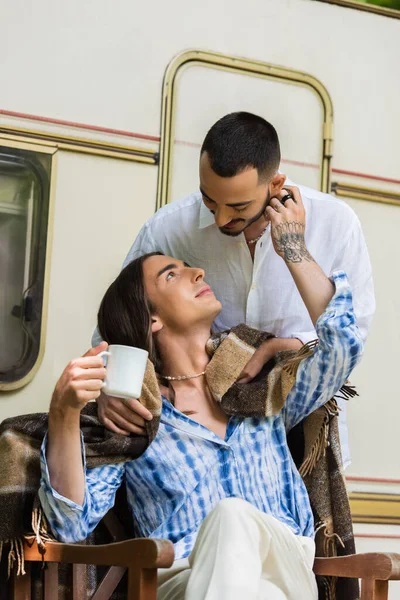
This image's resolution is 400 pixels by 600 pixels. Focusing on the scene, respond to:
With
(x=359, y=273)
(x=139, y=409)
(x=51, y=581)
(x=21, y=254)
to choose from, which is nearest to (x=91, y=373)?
(x=139, y=409)

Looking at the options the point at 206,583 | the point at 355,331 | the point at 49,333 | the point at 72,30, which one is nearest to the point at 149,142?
the point at 72,30

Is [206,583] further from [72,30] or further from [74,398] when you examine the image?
[72,30]

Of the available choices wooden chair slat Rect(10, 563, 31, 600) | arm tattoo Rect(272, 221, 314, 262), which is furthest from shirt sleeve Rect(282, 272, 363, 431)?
wooden chair slat Rect(10, 563, 31, 600)

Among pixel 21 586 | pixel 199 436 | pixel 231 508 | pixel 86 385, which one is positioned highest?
pixel 86 385

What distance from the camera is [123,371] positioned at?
2.01 meters

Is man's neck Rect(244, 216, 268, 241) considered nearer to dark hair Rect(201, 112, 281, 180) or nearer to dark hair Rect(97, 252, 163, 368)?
dark hair Rect(201, 112, 281, 180)

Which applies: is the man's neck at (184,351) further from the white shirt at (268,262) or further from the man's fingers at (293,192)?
the man's fingers at (293,192)

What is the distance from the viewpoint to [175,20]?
3.69 metres

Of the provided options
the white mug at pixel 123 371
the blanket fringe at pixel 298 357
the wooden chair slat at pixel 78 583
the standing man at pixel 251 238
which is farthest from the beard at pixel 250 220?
the wooden chair slat at pixel 78 583

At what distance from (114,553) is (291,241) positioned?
878 millimetres

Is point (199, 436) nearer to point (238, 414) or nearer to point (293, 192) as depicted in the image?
point (238, 414)

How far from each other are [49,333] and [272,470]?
1233 millimetres

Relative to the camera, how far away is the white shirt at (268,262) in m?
2.64

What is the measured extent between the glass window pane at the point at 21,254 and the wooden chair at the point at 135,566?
111cm
